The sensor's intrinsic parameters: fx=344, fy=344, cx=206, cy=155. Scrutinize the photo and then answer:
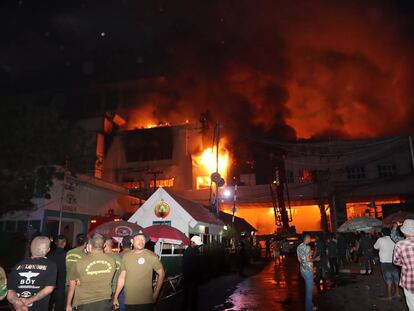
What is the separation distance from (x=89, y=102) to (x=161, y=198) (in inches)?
1593

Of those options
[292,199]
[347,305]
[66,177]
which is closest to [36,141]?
[66,177]

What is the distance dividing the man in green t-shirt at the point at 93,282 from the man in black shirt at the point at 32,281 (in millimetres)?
380

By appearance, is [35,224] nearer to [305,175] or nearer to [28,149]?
[28,149]

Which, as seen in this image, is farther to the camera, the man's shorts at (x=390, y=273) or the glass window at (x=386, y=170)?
the glass window at (x=386, y=170)

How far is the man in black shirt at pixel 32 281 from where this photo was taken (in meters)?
4.09

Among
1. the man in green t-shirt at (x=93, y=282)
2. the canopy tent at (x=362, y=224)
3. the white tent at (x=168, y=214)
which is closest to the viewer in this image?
the man in green t-shirt at (x=93, y=282)

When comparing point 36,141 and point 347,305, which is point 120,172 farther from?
point 347,305

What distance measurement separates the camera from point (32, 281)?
4.13 m

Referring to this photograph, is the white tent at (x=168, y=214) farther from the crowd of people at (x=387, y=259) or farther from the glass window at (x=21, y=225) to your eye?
the glass window at (x=21, y=225)

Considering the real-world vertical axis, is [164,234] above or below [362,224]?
below

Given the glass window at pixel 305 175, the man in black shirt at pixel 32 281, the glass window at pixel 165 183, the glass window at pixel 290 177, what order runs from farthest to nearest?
the glass window at pixel 165 183 → the glass window at pixel 290 177 → the glass window at pixel 305 175 → the man in black shirt at pixel 32 281

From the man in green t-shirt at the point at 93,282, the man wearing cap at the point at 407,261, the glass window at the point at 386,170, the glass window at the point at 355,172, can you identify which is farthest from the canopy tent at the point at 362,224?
the glass window at the point at 386,170

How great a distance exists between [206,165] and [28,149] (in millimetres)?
26986

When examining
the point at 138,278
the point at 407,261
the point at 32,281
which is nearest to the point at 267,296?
the point at 407,261
